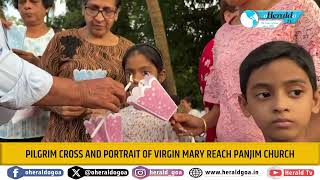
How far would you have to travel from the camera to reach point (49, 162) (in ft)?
5.01

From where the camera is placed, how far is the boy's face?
4.72 feet

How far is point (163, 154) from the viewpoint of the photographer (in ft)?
4.99

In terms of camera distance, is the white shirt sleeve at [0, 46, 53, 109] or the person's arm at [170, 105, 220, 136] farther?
the person's arm at [170, 105, 220, 136]

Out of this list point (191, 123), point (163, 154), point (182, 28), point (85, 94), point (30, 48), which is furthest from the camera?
point (182, 28)

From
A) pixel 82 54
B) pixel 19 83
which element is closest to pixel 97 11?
pixel 82 54

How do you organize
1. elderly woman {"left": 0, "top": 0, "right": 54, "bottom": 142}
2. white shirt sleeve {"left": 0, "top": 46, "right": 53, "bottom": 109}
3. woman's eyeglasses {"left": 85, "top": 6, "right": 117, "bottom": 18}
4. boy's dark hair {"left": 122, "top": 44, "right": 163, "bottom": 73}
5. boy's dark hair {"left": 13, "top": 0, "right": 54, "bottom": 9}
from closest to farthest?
white shirt sleeve {"left": 0, "top": 46, "right": 53, "bottom": 109} < boy's dark hair {"left": 122, "top": 44, "right": 163, "bottom": 73} < woman's eyeglasses {"left": 85, "top": 6, "right": 117, "bottom": 18} < elderly woman {"left": 0, "top": 0, "right": 54, "bottom": 142} < boy's dark hair {"left": 13, "top": 0, "right": 54, "bottom": 9}

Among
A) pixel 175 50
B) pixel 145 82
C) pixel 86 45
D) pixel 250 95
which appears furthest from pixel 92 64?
pixel 175 50

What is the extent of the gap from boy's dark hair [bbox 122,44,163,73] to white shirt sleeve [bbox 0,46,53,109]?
2.45 ft

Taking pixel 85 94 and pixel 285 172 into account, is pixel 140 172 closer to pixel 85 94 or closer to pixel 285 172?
pixel 85 94

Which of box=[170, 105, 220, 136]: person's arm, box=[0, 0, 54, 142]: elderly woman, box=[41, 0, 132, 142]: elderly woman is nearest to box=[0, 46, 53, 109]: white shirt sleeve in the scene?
box=[170, 105, 220, 136]: person's arm

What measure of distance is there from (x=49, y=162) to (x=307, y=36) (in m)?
0.78

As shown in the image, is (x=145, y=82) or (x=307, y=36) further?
(x=145, y=82)

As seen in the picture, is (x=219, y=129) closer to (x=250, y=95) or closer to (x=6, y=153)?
(x=250, y=95)

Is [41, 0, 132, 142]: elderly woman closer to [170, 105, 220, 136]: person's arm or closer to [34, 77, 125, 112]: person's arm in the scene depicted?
[170, 105, 220, 136]: person's arm
